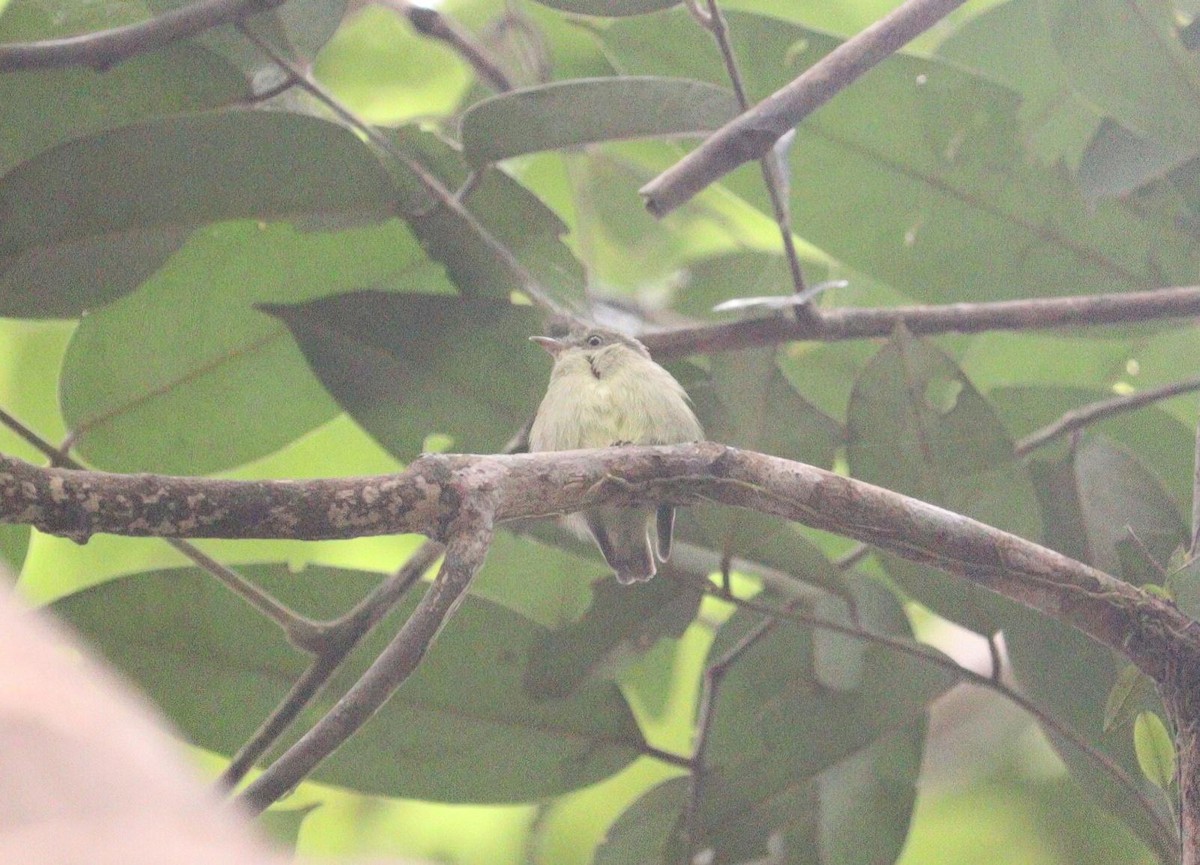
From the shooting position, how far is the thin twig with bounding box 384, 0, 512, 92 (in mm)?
3203

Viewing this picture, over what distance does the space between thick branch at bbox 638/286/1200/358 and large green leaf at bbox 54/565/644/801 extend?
0.86m

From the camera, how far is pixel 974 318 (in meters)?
2.99

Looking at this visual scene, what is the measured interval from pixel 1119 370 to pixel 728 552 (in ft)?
5.18

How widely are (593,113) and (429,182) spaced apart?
1.36ft

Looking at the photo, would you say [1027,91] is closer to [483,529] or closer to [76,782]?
[483,529]

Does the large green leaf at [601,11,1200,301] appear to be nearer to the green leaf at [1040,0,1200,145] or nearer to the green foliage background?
the green foliage background

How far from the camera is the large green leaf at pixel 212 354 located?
288 cm

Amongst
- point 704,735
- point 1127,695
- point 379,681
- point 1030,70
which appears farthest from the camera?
point 1030,70

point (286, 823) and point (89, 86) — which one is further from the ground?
point (89, 86)

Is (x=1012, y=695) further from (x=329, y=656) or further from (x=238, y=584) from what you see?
(x=238, y=584)

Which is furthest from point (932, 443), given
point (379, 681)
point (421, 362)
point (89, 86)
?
point (89, 86)

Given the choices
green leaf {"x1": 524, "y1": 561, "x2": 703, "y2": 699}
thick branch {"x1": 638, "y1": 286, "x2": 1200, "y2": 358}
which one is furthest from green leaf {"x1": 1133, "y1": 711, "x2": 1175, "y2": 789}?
thick branch {"x1": 638, "y1": 286, "x2": 1200, "y2": 358}

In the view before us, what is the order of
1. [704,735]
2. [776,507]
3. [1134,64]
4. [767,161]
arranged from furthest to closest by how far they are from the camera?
[1134,64]
[704,735]
[767,161]
[776,507]

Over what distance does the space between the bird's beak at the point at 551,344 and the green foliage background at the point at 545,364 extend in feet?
0.16
